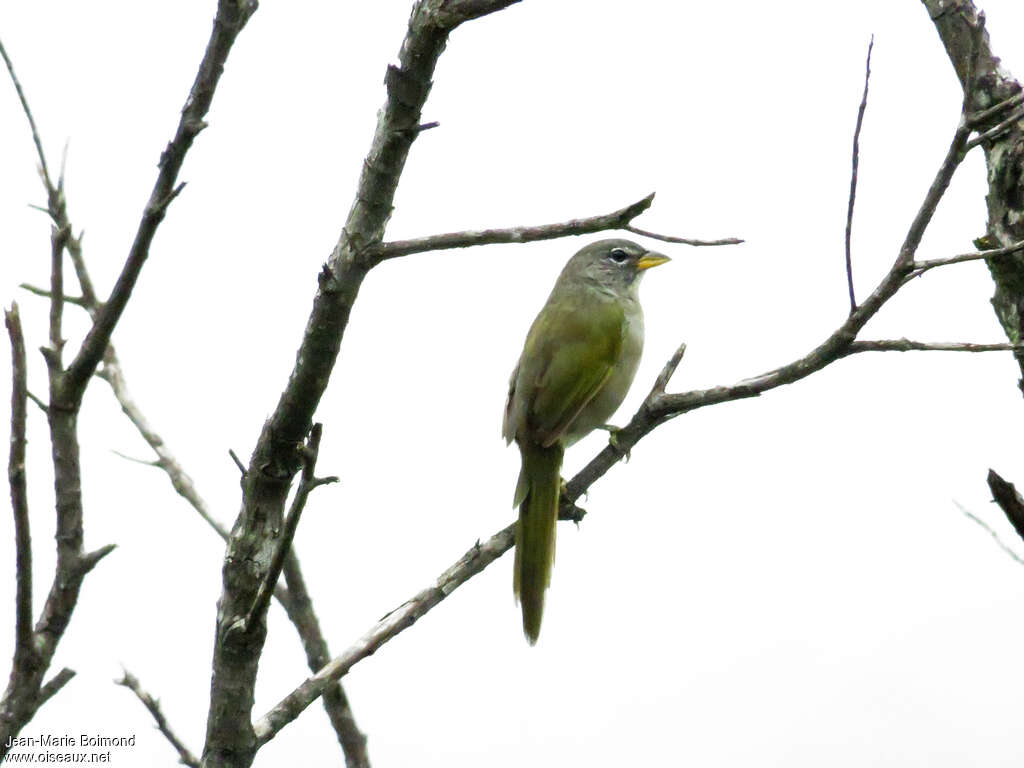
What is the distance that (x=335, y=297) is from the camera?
2.83 meters

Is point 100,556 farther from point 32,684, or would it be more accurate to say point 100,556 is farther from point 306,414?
point 306,414

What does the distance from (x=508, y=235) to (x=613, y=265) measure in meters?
4.32

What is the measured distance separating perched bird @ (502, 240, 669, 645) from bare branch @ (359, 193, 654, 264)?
2.27 meters

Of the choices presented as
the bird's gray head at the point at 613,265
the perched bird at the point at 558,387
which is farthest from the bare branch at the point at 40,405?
the bird's gray head at the point at 613,265

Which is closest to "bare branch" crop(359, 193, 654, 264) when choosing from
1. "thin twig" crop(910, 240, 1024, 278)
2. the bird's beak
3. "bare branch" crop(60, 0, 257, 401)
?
"bare branch" crop(60, 0, 257, 401)

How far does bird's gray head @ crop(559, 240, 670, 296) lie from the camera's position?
681 cm

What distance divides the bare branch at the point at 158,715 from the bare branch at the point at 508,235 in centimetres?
126

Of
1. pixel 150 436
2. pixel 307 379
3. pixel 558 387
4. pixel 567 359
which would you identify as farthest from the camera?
pixel 567 359

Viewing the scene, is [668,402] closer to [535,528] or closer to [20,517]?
[535,528]

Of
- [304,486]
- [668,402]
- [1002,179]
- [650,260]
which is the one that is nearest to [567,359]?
[650,260]

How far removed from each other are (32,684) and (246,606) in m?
0.71

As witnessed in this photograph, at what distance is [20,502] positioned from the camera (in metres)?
2.15

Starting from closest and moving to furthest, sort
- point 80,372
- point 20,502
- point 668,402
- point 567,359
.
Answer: point 20,502
point 80,372
point 668,402
point 567,359

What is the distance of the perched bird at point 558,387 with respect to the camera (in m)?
4.88
